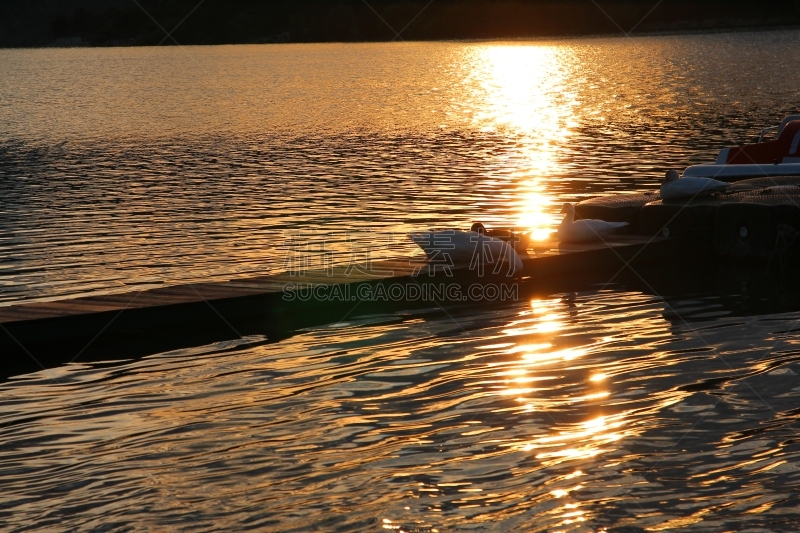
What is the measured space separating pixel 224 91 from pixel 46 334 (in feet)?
191

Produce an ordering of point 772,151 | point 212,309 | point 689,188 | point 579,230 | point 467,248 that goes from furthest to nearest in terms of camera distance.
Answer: point 772,151, point 689,188, point 579,230, point 467,248, point 212,309

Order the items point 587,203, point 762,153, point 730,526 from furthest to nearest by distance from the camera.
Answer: point 762,153 < point 587,203 < point 730,526

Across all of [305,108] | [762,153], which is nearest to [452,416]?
[762,153]

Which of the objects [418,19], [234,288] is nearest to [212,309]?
[234,288]

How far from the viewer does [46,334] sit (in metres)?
11.8

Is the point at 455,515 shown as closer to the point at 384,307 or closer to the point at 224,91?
the point at 384,307

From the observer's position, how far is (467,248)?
1414 centimetres

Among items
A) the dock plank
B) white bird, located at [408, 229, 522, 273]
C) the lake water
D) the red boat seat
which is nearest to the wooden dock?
the dock plank

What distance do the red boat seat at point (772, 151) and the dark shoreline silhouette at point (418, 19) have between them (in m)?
115

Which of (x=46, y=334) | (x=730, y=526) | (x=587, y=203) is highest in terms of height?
(x=587, y=203)

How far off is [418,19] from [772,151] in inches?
5454

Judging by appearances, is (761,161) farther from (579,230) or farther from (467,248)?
(467,248)

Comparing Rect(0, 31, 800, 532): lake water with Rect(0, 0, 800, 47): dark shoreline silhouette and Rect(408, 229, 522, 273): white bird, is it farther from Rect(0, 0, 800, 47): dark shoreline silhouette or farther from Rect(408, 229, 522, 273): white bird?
Rect(0, 0, 800, 47): dark shoreline silhouette

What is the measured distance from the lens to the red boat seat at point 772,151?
67.5 ft
